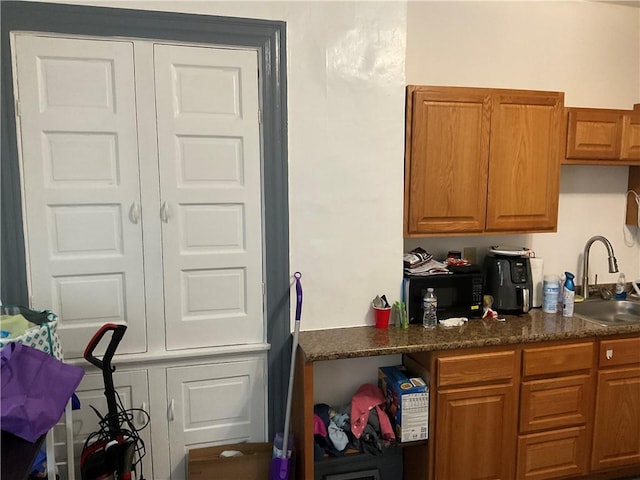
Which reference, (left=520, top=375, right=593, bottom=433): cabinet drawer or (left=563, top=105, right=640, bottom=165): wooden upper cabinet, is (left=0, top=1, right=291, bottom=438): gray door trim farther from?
(left=563, top=105, right=640, bottom=165): wooden upper cabinet

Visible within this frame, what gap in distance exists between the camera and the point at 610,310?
10.1ft

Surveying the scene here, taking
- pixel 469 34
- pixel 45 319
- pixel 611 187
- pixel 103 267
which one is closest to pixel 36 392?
pixel 45 319

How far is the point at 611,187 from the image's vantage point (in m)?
3.20

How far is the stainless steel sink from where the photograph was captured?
3018mm

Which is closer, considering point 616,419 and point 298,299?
point 298,299

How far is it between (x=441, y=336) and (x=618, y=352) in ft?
3.19

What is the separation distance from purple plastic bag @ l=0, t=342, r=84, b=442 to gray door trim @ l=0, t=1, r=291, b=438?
2.57 feet

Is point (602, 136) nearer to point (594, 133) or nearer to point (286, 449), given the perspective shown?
point (594, 133)

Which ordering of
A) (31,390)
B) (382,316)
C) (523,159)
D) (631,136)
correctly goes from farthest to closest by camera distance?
(631,136) < (523,159) < (382,316) < (31,390)

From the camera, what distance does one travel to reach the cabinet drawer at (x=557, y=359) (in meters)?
2.39

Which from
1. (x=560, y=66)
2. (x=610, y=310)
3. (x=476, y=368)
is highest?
(x=560, y=66)

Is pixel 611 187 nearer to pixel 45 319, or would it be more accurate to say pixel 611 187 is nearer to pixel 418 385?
pixel 418 385

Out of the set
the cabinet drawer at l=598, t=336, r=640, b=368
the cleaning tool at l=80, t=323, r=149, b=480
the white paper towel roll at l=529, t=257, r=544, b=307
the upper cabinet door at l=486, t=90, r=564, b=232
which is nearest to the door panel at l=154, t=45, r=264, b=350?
the cleaning tool at l=80, t=323, r=149, b=480

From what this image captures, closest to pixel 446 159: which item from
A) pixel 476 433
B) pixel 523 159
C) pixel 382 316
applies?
pixel 523 159
